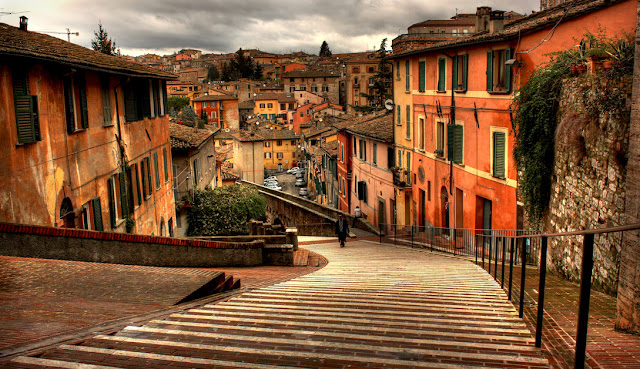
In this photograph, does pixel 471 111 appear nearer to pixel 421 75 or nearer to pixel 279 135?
pixel 421 75

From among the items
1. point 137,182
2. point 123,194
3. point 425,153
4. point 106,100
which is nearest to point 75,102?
point 106,100

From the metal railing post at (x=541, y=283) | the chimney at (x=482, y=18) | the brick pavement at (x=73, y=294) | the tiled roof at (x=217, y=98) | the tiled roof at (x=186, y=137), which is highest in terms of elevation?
the chimney at (x=482, y=18)

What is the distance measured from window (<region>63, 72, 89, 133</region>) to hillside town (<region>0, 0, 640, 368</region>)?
0.05 metres

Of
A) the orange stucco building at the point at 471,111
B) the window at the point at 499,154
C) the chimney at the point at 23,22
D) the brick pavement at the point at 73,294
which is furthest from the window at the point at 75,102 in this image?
the window at the point at 499,154

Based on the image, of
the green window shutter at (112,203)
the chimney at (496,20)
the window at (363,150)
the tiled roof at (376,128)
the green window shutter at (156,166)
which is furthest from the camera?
the window at (363,150)

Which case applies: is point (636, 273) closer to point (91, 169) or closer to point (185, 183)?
point (91, 169)

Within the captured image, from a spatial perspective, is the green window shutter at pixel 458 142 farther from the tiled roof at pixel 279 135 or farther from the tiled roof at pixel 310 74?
the tiled roof at pixel 310 74

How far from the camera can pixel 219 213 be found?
94.0 feet

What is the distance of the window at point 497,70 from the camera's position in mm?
18562

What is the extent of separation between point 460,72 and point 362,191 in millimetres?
15149

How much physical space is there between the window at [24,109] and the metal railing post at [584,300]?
10056mm

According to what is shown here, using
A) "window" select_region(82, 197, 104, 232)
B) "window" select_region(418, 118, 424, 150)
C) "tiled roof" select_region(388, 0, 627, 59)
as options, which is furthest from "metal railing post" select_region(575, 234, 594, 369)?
"window" select_region(418, 118, 424, 150)

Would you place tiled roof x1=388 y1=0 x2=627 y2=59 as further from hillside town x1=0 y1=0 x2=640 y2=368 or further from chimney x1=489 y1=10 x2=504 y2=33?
chimney x1=489 y1=10 x2=504 y2=33

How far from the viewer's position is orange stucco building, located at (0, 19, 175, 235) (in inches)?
393
